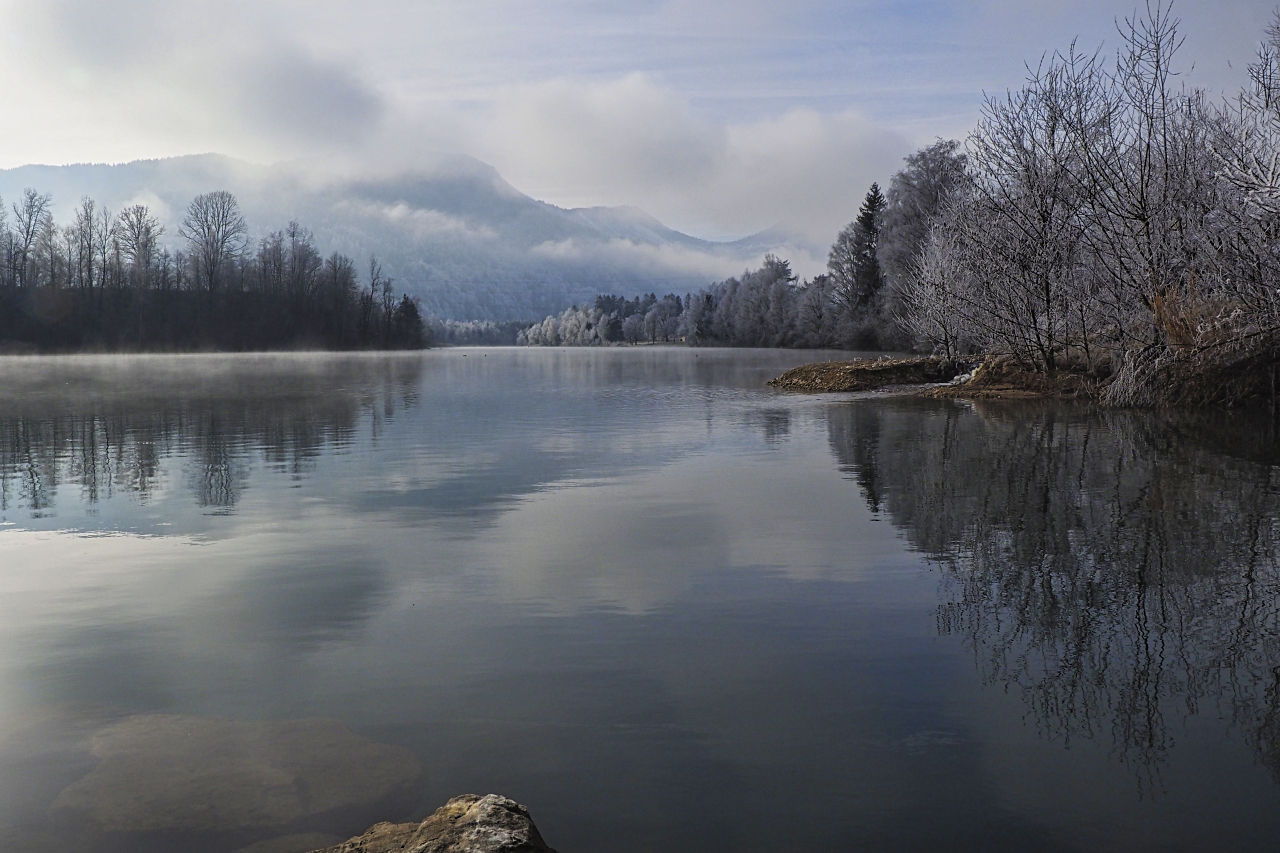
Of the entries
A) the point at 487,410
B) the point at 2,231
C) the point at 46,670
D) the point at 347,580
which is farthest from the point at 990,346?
the point at 2,231

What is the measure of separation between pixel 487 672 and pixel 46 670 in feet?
8.12

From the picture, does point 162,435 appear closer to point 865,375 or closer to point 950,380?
point 865,375

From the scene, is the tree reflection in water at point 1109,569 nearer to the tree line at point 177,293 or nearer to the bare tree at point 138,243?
the tree line at point 177,293

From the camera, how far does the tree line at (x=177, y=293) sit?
99188 millimetres

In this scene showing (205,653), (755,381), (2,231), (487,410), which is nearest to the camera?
(205,653)

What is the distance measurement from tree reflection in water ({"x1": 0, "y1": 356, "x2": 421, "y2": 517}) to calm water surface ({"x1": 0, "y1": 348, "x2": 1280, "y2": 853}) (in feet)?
0.85

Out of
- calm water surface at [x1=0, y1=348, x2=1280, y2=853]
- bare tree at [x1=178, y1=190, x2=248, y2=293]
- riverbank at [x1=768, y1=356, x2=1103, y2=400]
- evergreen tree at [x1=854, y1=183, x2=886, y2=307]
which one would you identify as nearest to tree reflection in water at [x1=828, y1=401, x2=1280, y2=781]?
calm water surface at [x1=0, y1=348, x2=1280, y2=853]

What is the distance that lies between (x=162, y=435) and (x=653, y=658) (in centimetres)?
1464

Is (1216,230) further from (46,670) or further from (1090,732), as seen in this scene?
(46,670)

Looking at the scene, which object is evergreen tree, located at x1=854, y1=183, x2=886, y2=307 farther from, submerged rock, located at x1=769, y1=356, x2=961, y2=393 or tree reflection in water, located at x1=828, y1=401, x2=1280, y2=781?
tree reflection in water, located at x1=828, y1=401, x2=1280, y2=781

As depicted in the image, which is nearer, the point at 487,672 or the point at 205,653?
the point at 487,672

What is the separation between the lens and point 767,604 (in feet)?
21.3

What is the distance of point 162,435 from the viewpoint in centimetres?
1717

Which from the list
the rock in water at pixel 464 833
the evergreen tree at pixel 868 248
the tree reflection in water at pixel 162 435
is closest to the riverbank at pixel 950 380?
the tree reflection in water at pixel 162 435
